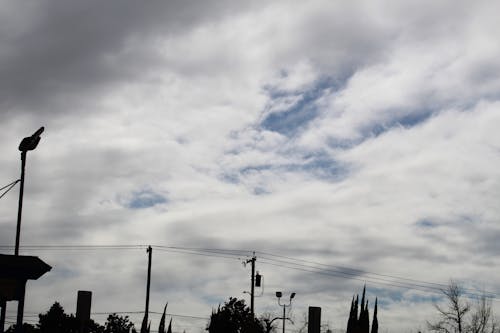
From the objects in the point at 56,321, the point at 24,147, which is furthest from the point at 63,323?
the point at 24,147

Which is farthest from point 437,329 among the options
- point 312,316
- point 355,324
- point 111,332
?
point 312,316

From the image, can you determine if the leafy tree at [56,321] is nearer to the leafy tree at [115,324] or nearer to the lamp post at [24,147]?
the leafy tree at [115,324]

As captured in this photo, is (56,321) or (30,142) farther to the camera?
(56,321)

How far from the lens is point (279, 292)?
55.1 metres

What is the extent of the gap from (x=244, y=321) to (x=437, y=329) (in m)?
17.6

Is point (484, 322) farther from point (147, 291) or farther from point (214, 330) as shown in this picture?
point (214, 330)

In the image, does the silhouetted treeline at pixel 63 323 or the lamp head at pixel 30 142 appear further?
the silhouetted treeline at pixel 63 323

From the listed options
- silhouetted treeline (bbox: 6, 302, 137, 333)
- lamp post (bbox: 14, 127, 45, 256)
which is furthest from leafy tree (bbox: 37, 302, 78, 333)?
lamp post (bbox: 14, 127, 45, 256)

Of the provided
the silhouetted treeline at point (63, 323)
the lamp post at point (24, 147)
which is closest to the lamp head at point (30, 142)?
the lamp post at point (24, 147)

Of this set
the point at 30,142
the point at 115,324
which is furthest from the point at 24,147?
the point at 115,324

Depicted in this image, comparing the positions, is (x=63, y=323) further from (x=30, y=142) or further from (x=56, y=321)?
(x=30, y=142)

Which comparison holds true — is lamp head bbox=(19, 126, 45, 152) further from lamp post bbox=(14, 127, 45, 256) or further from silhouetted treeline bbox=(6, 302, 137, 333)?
silhouetted treeline bbox=(6, 302, 137, 333)

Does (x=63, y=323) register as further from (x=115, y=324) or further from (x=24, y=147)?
(x=24, y=147)

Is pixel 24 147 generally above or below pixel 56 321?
above
